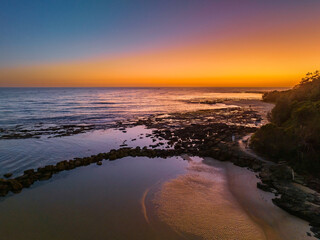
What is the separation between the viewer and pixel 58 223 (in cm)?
862

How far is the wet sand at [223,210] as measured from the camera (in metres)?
8.09

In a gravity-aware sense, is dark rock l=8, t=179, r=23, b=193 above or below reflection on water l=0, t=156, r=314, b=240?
above

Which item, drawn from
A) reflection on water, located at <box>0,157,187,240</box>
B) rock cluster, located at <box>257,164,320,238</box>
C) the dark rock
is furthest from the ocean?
the dark rock

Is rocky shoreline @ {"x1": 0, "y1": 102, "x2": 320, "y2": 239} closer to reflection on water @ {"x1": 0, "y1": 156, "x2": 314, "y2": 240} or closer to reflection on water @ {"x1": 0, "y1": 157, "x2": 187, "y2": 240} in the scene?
reflection on water @ {"x1": 0, "y1": 156, "x2": 314, "y2": 240}

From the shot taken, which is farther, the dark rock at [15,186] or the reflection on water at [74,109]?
the reflection on water at [74,109]

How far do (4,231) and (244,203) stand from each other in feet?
38.7

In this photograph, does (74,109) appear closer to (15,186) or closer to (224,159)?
(15,186)

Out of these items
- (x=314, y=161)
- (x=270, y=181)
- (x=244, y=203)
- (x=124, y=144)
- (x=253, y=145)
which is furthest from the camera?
(x=124, y=144)

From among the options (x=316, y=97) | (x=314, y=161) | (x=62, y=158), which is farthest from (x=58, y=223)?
(x=316, y=97)

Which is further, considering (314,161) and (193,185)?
(314,161)

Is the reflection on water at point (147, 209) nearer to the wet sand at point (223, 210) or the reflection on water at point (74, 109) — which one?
the wet sand at point (223, 210)

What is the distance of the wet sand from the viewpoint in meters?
8.09

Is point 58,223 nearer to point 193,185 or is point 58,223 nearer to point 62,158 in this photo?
point 193,185

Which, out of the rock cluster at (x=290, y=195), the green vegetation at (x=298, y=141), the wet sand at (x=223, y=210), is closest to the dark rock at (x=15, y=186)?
the wet sand at (x=223, y=210)
